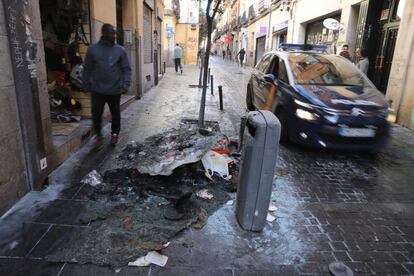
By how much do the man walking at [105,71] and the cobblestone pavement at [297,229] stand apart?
874mm

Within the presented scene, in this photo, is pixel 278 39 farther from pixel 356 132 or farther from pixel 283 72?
pixel 356 132

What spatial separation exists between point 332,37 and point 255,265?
1275cm

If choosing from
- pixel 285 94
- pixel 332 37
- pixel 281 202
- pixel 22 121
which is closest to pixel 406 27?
pixel 285 94

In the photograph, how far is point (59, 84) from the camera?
6.14 meters

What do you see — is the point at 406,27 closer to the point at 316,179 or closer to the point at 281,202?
the point at 316,179

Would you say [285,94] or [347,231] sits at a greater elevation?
[285,94]

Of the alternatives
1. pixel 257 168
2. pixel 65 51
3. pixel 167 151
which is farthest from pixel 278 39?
pixel 257 168

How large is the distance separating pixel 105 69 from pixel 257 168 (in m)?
3.07

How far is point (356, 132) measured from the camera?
5102mm

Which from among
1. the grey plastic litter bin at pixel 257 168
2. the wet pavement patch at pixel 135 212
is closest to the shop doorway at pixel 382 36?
the wet pavement patch at pixel 135 212

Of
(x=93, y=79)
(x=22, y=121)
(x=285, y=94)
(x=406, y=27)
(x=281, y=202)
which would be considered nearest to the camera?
(x=22, y=121)

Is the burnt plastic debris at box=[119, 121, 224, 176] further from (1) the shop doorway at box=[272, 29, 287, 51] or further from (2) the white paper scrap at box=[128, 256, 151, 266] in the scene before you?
(1) the shop doorway at box=[272, 29, 287, 51]

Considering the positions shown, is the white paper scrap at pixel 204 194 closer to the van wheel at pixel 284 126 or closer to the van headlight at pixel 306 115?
the van headlight at pixel 306 115

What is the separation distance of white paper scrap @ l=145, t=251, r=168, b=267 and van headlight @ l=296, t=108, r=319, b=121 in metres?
3.46
